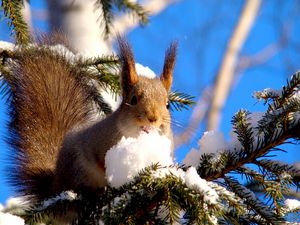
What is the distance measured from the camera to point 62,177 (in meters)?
1.40

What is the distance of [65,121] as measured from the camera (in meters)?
1.53

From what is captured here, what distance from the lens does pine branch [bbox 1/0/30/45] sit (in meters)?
1.46

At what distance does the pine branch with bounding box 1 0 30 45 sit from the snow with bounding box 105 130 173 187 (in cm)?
60

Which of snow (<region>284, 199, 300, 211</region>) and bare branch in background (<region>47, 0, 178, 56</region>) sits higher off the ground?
bare branch in background (<region>47, 0, 178, 56</region>)

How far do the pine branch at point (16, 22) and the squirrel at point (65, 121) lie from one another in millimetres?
40

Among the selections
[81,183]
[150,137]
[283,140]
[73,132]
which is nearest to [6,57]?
[73,132]

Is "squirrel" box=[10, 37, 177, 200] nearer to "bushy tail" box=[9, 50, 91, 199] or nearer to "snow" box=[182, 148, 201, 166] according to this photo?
"bushy tail" box=[9, 50, 91, 199]

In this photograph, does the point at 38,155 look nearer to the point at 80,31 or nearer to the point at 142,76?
the point at 142,76

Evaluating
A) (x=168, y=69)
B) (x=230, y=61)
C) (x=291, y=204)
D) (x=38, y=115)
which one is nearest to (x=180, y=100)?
(x=168, y=69)

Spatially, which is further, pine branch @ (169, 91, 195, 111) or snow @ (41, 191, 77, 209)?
pine branch @ (169, 91, 195, 111)

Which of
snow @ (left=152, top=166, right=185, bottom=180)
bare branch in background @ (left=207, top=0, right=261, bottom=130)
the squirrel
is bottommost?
snow @ (left=152, top=166, right=185, bottom=180)

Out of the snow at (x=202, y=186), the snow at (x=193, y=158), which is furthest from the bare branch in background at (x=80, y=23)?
the snow at (x=202, y=186)

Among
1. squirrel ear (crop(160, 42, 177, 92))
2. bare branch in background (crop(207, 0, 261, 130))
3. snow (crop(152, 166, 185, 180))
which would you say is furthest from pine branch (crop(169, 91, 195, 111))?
bare branch in background (crop(207, 0, 261, 130))

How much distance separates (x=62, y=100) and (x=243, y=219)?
2.32 ft
